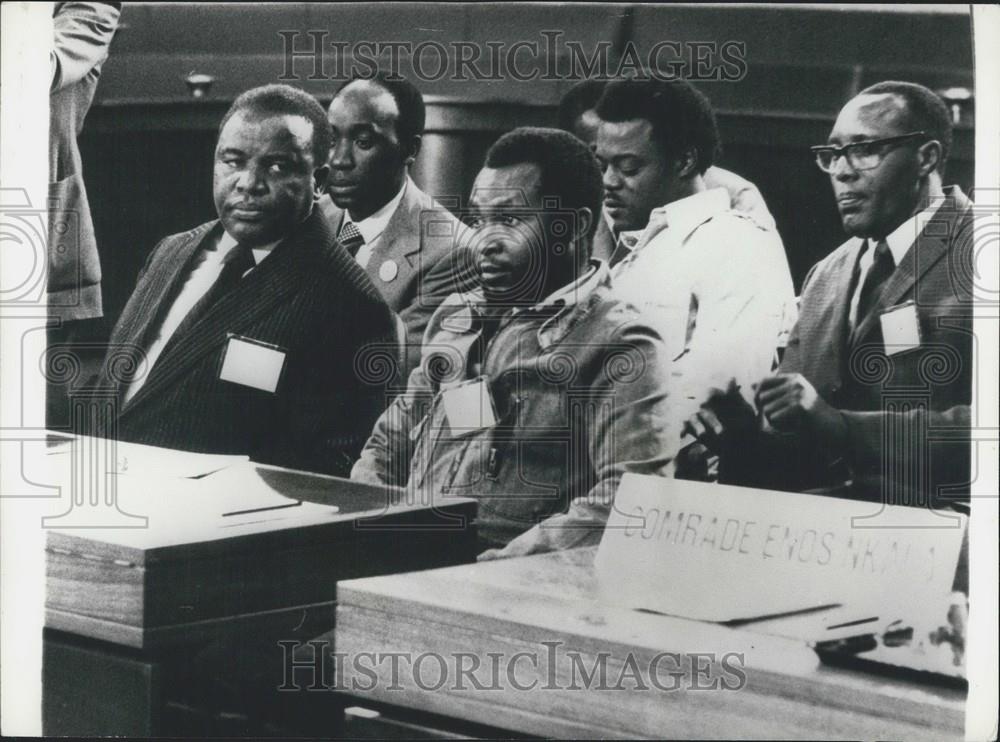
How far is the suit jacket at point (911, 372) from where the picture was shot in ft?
7.64

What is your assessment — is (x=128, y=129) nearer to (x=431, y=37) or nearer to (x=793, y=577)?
(x=431, y=37)

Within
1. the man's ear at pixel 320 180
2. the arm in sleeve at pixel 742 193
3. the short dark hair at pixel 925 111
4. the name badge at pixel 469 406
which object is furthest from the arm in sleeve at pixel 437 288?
the short dark hair at pixel 925 111

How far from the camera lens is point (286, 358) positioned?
2.52 m

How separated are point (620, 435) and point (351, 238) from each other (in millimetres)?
728

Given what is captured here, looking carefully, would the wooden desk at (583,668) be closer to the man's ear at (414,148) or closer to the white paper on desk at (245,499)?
the white paper on desk at (245,499)

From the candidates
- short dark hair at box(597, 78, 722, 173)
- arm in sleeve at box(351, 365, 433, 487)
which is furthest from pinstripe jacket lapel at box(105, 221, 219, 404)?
Result: short dark hair at box(597, 78, 722, 173)

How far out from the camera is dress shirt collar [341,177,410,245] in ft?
8.30

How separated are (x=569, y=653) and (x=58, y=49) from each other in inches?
67.9

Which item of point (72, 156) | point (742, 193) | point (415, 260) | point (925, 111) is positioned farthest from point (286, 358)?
point (925, 111)

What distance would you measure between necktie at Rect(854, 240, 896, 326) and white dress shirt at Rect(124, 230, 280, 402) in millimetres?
1261

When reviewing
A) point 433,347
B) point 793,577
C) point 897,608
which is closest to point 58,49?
point 433,347

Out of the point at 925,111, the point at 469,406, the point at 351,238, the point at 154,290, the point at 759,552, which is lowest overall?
the point at 759,552

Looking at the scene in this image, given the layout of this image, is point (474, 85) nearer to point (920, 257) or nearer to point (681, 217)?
point (681, 217)

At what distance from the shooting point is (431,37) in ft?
8.14
